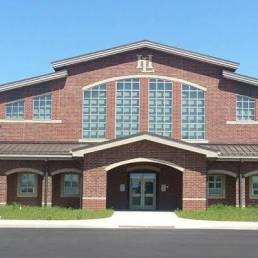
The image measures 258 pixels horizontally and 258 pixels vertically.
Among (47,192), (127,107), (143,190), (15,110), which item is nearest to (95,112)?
(127,107)

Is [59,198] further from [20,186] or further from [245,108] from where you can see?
[245,108]

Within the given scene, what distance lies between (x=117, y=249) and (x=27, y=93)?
20.9 meters

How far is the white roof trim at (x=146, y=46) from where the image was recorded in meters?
33.9

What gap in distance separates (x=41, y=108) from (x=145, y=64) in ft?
21.6

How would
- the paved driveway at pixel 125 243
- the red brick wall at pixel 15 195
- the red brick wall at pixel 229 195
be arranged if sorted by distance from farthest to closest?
the red brick wall at pixel 15 195, the red brick wall at pixel 229 195, the paved driveway at pixel 125 243

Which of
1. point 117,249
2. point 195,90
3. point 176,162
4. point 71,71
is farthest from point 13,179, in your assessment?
point 117,249

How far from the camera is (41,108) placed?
1335 inches

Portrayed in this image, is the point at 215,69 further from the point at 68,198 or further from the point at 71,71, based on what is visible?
the point at 68,198

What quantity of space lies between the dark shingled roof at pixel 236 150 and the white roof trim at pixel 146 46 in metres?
4.68

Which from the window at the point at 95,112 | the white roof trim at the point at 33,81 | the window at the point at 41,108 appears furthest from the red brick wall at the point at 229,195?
the white roof trim at the point at 33,81

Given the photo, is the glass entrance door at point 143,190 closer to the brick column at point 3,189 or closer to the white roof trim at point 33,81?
the brick column at point 3,189

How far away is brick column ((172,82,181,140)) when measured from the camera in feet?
110

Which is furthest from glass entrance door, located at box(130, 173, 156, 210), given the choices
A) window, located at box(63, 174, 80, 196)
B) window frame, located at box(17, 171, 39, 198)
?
window frame, located at box(17, 171, 39, 198)

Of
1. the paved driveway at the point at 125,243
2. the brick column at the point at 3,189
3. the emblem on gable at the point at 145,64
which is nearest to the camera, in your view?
the paved driveway at the point at 125,243
